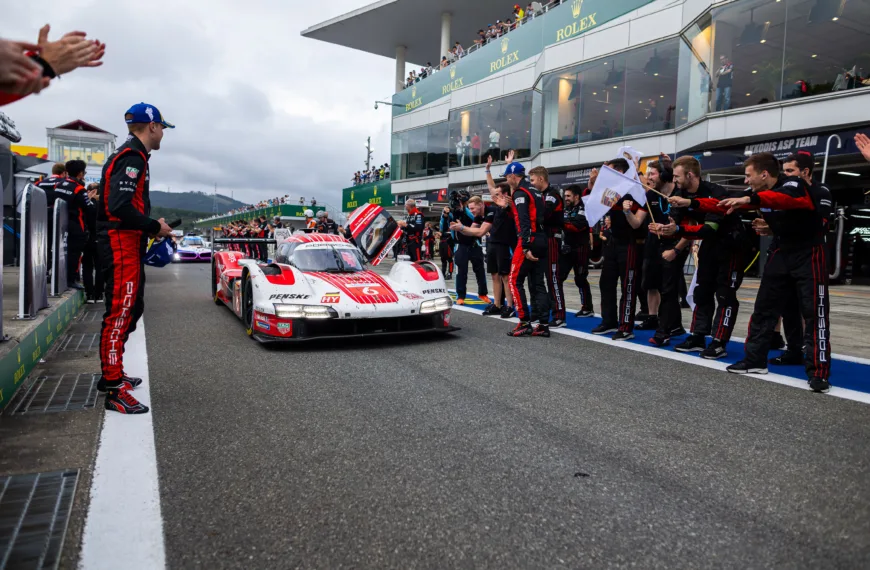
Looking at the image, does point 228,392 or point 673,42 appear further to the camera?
point 673,42

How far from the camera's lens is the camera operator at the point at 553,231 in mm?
6695

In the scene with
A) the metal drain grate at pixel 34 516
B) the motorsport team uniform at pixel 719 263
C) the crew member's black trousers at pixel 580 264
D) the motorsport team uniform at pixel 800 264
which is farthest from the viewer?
the crew member's black trousers at pixel 580 264

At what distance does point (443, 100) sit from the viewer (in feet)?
110

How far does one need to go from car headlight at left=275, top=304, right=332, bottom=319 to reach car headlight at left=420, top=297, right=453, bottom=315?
987 mm

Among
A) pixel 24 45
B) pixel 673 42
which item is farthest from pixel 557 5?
pixel 24 45

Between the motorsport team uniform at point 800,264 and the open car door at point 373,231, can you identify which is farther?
the open car door at point 373,231

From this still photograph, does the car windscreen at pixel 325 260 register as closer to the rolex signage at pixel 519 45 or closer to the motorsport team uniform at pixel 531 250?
the motorsport team uniform at pixel 531 250

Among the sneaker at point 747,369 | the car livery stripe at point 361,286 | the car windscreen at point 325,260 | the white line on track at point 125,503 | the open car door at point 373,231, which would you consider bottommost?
the white line on track at point 125,503

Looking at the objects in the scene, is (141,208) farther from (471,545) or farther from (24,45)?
(471,545)

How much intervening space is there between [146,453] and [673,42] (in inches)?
781

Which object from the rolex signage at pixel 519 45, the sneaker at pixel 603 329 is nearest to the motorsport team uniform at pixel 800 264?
the sneaker at pixel 603 329

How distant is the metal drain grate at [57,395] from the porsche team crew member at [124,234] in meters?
0.19

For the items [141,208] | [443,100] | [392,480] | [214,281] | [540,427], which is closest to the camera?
[392,480]

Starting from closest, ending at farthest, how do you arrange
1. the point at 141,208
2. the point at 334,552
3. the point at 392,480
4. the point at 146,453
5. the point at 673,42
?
the point at 334,552
the point at 392,480
the point at 146,453
the point at 141,208
the point at 673,42
